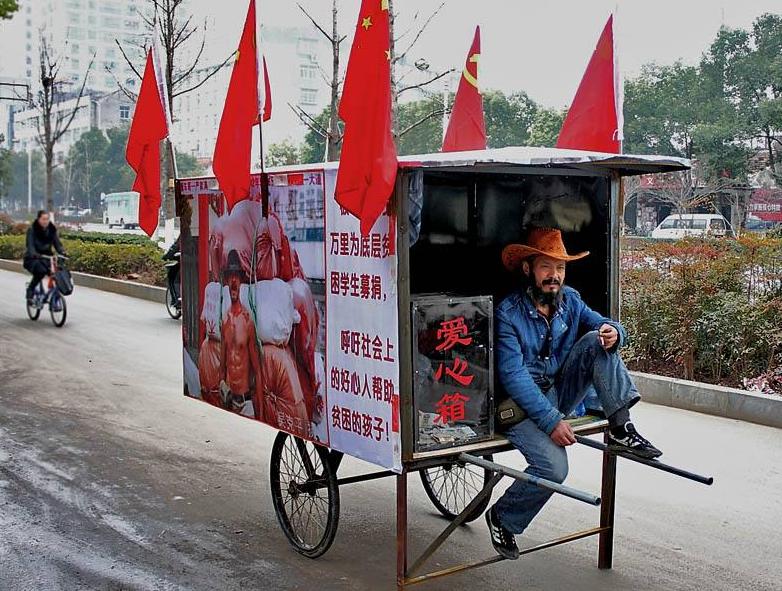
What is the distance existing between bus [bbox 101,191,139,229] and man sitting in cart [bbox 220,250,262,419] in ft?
188

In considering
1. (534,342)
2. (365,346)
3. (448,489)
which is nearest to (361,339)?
(365,346)

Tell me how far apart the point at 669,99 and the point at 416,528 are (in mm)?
25158

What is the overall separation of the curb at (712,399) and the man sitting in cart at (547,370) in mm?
3734

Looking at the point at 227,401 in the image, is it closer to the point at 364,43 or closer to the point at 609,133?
the point at 364,43

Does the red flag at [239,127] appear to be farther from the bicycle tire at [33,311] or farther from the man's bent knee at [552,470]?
the bicycle tire at [33,311]

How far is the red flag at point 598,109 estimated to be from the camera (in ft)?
18.0

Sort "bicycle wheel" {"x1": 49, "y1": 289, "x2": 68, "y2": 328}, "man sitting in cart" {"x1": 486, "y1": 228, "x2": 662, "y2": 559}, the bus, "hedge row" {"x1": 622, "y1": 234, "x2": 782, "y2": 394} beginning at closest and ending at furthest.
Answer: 1. "man sitting in cart" {"x1": 486, "y1": 228, "x2": 662, "y2": 559}
2. "hedge row" {"x1": 622, "y1": 234, "x2": 782, "y2": 394}
3. "bicycle wheel" {"x1": 49, "y1": 289, "x2": 68, "y2": 328}
4. the bus

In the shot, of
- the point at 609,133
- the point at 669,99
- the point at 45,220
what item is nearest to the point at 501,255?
the point at 609,133

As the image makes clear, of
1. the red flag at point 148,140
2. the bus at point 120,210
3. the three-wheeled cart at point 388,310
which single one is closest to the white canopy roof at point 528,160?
the three-wheeled cart at point 388,310

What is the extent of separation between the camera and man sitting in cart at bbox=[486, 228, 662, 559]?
421 centimetres

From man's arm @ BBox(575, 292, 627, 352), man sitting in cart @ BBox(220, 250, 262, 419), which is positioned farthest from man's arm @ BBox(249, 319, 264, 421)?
man's arm @ BBox(575, 292, 627, 352)

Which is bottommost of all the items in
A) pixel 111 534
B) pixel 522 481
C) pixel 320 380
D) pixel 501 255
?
pixel 111 534

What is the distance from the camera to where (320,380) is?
4.50m

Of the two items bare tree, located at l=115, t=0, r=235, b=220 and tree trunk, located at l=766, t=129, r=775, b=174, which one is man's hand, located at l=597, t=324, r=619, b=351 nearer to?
bare tree, located at l=115, t=0, r=235, b=220
